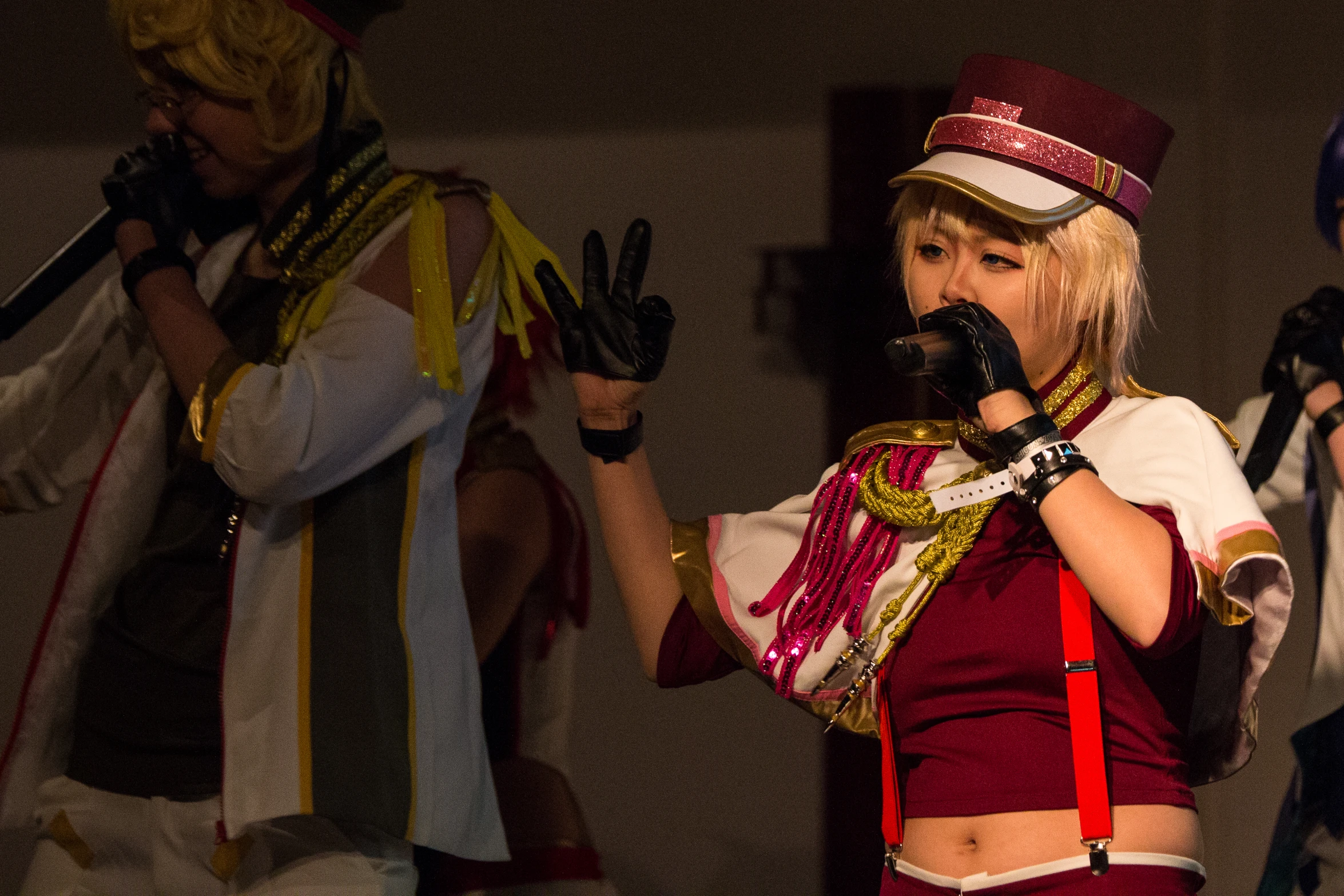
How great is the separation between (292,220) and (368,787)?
24.9 inches

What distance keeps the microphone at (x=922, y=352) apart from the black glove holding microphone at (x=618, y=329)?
0.28 m

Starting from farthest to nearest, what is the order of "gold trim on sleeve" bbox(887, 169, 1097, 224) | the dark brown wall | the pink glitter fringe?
the dark brown wall → the pink glitter fringe → "gold trim on sleeve" bbox(887, 169, 1097, 224)

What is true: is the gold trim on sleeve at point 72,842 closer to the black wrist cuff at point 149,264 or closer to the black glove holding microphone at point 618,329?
the black wrist cuff at point 149,264

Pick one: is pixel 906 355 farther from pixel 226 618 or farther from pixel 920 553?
pixel 226 618

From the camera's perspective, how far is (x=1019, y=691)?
1189mm

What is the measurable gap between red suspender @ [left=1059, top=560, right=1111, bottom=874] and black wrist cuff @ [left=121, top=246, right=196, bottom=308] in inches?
40.7

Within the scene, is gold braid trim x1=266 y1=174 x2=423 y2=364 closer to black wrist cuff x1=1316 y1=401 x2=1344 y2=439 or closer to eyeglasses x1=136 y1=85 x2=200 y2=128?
eyeglasses x1=136 y1=85 x2=200 y2=128

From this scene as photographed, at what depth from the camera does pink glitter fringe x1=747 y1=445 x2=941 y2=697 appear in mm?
1324

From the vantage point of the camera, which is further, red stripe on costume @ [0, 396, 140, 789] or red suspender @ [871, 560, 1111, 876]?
red stripe on costume @ [0, 396, 140, 789]

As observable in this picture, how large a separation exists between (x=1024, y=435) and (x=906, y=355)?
11 centimetres

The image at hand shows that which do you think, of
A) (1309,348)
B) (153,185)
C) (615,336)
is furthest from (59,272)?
(1309,348)

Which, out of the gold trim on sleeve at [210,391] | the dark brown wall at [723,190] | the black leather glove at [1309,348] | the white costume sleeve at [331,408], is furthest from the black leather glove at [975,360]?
the dark brown wall at [723,190]

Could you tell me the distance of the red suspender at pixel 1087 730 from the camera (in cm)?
113

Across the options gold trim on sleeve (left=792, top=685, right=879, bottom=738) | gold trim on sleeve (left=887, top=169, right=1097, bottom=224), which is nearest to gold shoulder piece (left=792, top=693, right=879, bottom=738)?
gold trim on sleeve (left=792, top=685, right=879, bottom=738)
